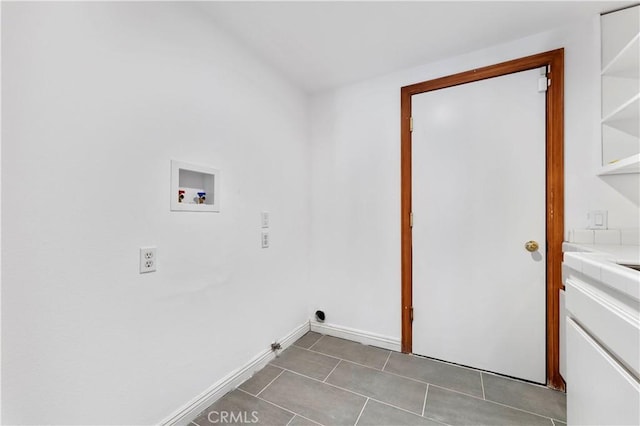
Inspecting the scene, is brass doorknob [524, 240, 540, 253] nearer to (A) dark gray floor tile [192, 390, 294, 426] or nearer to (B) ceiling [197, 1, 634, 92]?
(B) ceiling [197, 1, 634, 92]

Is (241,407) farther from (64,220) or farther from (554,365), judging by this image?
(554,365)

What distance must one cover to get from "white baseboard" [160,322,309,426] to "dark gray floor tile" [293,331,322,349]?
167mm

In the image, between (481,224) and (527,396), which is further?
(481,224)

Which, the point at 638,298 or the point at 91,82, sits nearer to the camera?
the point at 638,298

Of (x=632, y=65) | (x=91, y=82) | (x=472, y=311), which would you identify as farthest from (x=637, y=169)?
(x=91, y=82)

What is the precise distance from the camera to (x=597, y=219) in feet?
5.21

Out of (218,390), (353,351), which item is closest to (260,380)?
(218,390)

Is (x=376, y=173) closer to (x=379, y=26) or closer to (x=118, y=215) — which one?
(x=379, y=26)

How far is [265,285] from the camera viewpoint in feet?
6.69

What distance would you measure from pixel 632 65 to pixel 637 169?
0.60 m

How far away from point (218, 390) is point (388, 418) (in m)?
1.01

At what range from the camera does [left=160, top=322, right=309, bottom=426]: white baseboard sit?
1.39m

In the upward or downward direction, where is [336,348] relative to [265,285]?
downward

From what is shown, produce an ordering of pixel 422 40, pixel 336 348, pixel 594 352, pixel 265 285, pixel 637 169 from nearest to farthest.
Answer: pixel 594 352 < pixel 637 169 < pixel 422 40 < pixel 265 285 < pixel 336 348
